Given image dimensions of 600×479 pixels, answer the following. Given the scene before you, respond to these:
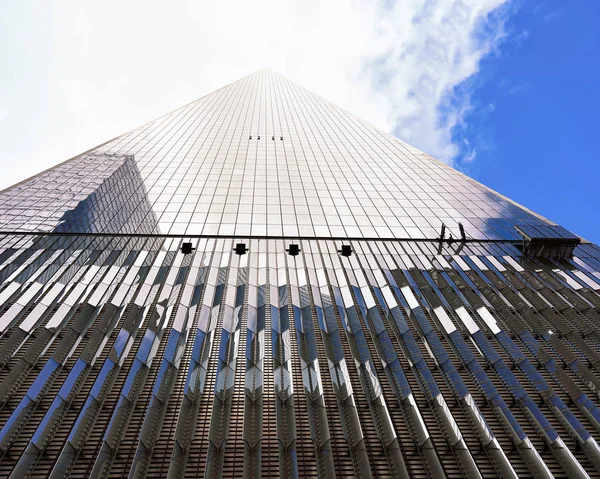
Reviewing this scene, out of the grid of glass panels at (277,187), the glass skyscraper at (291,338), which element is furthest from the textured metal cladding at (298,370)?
the grid of glass panels at (277,187)

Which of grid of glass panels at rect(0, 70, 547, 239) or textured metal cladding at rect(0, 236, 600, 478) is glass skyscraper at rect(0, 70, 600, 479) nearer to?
textured metal cladding at rect(0, 236, 600, 478)

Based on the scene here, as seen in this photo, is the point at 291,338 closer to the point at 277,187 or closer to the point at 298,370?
the point at 298,370

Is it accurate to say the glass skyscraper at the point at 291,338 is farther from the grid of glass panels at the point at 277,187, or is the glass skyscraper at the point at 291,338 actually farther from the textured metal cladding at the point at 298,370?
the grid of glass panels at the point at 277,187

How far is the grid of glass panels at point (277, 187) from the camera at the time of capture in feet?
83.8

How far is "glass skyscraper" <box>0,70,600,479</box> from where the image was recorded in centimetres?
949

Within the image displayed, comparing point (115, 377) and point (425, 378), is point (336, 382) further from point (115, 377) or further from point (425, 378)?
point (115, 377)

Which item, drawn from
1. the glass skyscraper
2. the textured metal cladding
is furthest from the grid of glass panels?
the textured metal cladding

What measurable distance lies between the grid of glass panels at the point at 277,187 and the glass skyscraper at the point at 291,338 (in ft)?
0.95

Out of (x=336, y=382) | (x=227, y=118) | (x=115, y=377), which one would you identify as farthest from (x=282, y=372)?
(x=227, y=118)

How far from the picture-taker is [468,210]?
2905cm

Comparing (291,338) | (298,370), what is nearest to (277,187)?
(291,338)

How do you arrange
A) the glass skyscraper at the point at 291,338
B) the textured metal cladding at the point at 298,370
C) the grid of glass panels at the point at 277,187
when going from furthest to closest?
the grid of glass panels at the point at 277,187
the glass skyscraper at the point at 291,338
the textured metal cladding at the point at 298,370

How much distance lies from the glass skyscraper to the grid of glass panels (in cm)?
29

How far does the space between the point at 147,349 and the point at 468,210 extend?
2390 centimetres
